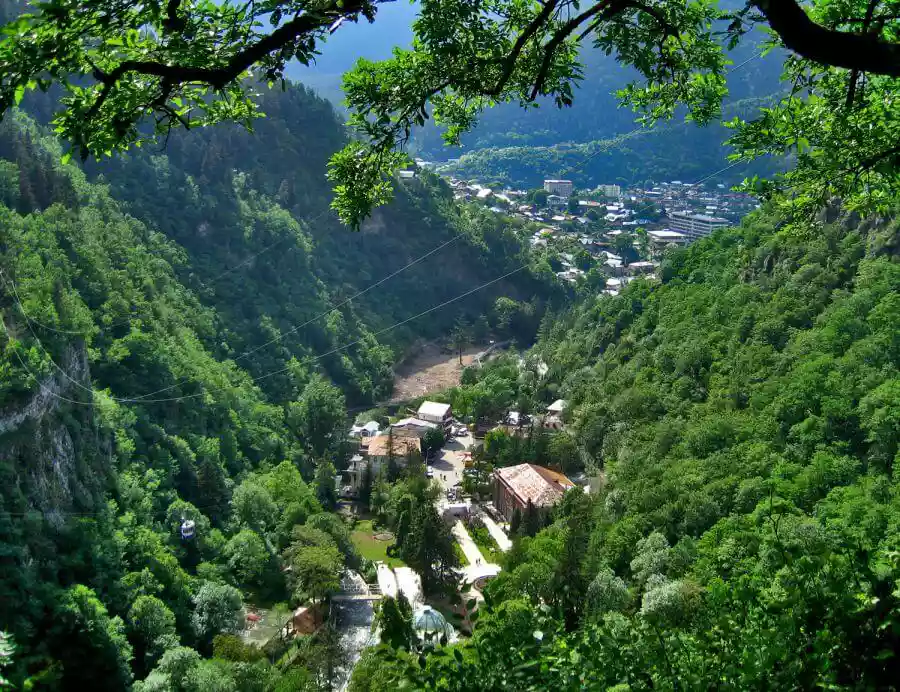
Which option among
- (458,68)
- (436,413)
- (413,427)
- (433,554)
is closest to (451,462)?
(413,427)

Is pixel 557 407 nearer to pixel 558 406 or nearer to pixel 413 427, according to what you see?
pixel 558 406

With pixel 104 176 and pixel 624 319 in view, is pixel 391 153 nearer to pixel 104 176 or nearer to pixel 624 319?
pixel 624 319

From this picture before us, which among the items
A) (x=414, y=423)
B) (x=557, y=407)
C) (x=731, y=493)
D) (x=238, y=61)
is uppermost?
(x=238, y=61)

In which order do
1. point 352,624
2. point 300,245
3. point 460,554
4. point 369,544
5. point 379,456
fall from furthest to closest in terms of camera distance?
point 300,245
point 379,456
point 369,544
point 460,554
point 352,624

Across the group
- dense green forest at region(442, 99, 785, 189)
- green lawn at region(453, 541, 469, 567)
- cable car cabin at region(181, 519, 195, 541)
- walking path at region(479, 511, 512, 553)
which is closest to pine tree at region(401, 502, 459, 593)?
green lawn at region(453, 541, 469, 567)

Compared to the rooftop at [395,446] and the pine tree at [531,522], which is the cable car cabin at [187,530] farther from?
the pine tree at [531,522]

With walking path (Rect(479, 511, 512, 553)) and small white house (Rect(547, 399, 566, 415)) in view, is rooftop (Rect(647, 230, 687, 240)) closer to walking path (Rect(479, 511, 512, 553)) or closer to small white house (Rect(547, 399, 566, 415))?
small white house (Rect(547, 399, 566, 415))

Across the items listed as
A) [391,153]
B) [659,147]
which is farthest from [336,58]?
[391,153]

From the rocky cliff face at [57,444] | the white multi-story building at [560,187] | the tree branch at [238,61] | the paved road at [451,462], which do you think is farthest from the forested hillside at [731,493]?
the white multi-story building at [560,187]

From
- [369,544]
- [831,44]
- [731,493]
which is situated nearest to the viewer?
[831,44]
